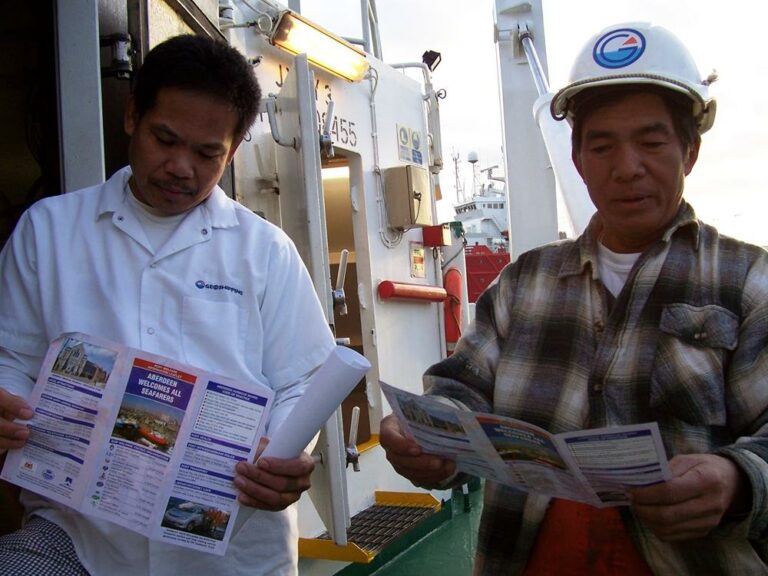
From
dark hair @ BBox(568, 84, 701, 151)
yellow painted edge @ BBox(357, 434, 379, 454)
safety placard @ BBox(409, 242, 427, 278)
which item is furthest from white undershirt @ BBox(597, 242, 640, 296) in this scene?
safety placard @ BBox(409, 242, 427, 278)

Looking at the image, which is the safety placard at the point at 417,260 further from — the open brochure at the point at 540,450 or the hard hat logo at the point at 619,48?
the open brochure at the point at 540,450

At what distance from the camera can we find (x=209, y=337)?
1506 mm

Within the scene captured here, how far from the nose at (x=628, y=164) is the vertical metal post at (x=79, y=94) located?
52.9 inches

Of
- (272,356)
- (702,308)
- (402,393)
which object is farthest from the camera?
(272,356)

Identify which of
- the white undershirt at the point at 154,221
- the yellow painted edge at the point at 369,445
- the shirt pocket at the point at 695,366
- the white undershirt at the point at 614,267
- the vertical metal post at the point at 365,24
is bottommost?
the yellow painted edge at the point at 369,445

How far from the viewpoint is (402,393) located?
1.22m

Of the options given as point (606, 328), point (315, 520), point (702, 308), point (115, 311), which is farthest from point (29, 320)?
point (315, 520)

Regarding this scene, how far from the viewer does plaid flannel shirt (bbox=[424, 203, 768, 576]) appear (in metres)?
1.26

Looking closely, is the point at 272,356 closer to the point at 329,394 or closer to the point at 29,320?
the point at 329,394

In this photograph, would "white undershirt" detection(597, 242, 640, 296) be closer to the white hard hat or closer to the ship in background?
the white hard hat

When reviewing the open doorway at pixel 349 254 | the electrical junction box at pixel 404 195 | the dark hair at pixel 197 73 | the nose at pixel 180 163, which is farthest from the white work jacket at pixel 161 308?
the open doorway at pixel 349 254

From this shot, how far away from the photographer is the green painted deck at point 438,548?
4104mm

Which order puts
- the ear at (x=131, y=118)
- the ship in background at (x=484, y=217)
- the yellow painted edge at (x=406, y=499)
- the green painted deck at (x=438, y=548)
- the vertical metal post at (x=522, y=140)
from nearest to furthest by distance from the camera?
the ear at (x=131, y=118), the green painted deck at (x=438, y=548), the yellow painted edge at (x=406, y=499), the vertical metal post at (x=522, y=140), the ship in background at (x=484, y=217)

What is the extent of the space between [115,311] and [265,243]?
355 mm
